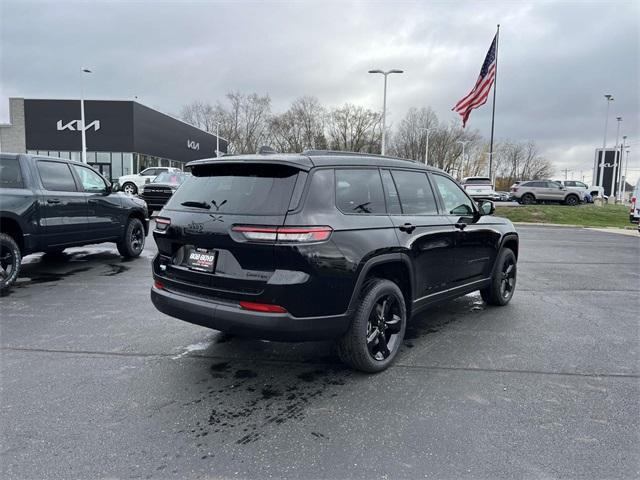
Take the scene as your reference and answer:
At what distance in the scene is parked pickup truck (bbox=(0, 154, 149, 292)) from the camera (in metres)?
6.55

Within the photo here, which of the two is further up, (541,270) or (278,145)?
(278,145)

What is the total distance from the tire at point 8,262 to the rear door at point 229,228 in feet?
12.3

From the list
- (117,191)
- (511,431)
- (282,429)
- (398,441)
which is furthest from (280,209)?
(117,191)

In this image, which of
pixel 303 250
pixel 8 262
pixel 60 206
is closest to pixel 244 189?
pixel 303 250

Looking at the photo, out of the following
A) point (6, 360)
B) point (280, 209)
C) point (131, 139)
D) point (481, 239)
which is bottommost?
point (6, 360)

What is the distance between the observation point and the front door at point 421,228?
13.7 feet

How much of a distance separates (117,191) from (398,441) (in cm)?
773

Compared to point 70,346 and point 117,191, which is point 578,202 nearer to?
point 117,191

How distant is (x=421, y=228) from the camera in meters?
4.34

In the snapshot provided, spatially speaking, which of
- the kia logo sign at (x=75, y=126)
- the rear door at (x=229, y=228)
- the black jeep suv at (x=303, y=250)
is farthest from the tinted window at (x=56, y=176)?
the kia logo sign at (x=75, y=126)

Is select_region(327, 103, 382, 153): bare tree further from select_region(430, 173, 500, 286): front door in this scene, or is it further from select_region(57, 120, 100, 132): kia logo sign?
select_region(430, 173, 500, 286): front door

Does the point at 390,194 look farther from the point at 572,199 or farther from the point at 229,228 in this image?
the point at 572,199

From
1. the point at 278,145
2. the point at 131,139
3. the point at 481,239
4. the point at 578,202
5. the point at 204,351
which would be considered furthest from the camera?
the point at 278,145

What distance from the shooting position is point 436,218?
4652 millimetres
